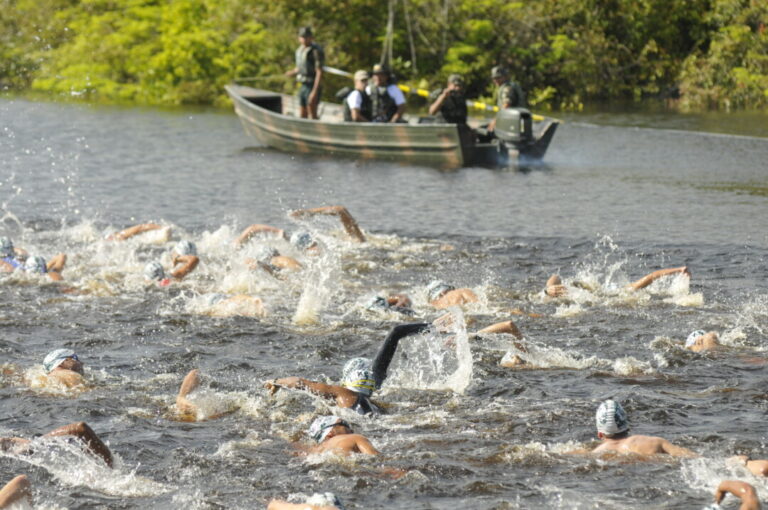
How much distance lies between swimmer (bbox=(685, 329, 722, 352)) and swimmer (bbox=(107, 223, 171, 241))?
30.4 ft

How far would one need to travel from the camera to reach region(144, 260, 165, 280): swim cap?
1510 cm

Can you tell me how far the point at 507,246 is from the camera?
17328mm

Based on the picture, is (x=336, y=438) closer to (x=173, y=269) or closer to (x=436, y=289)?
(x=436, y=289)

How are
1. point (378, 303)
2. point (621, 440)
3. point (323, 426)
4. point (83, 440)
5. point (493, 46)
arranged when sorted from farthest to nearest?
point (493, 46) → point (378, 303) → point (323, 426) → point (621, 440) → point (83, 440)

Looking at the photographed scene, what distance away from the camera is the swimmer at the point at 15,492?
7617mm

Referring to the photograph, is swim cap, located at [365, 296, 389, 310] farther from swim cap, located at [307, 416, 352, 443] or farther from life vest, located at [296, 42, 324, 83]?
life vest, located at [296, 42, 324, 83]

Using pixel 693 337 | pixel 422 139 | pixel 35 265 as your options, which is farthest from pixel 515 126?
pixel 693 337

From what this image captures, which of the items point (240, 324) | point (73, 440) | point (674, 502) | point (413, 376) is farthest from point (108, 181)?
point (674, 502)

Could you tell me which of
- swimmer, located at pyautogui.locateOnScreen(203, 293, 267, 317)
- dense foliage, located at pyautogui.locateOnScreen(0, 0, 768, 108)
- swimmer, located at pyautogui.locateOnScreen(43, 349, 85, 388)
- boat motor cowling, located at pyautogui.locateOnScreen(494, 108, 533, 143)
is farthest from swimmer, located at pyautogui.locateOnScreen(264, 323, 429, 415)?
dense foliage, located at pyautogui.locateOnScreen(0, 0, 768, 108)

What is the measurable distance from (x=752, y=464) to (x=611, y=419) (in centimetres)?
111

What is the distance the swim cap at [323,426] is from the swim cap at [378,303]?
4.26 metres

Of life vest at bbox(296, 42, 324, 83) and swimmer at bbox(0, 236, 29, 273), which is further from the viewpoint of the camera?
life vest at bbox(296, 42, 324, 83)

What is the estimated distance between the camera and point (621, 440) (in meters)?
8.95

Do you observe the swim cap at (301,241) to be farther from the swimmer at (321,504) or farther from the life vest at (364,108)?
the life vest at (364,108)
